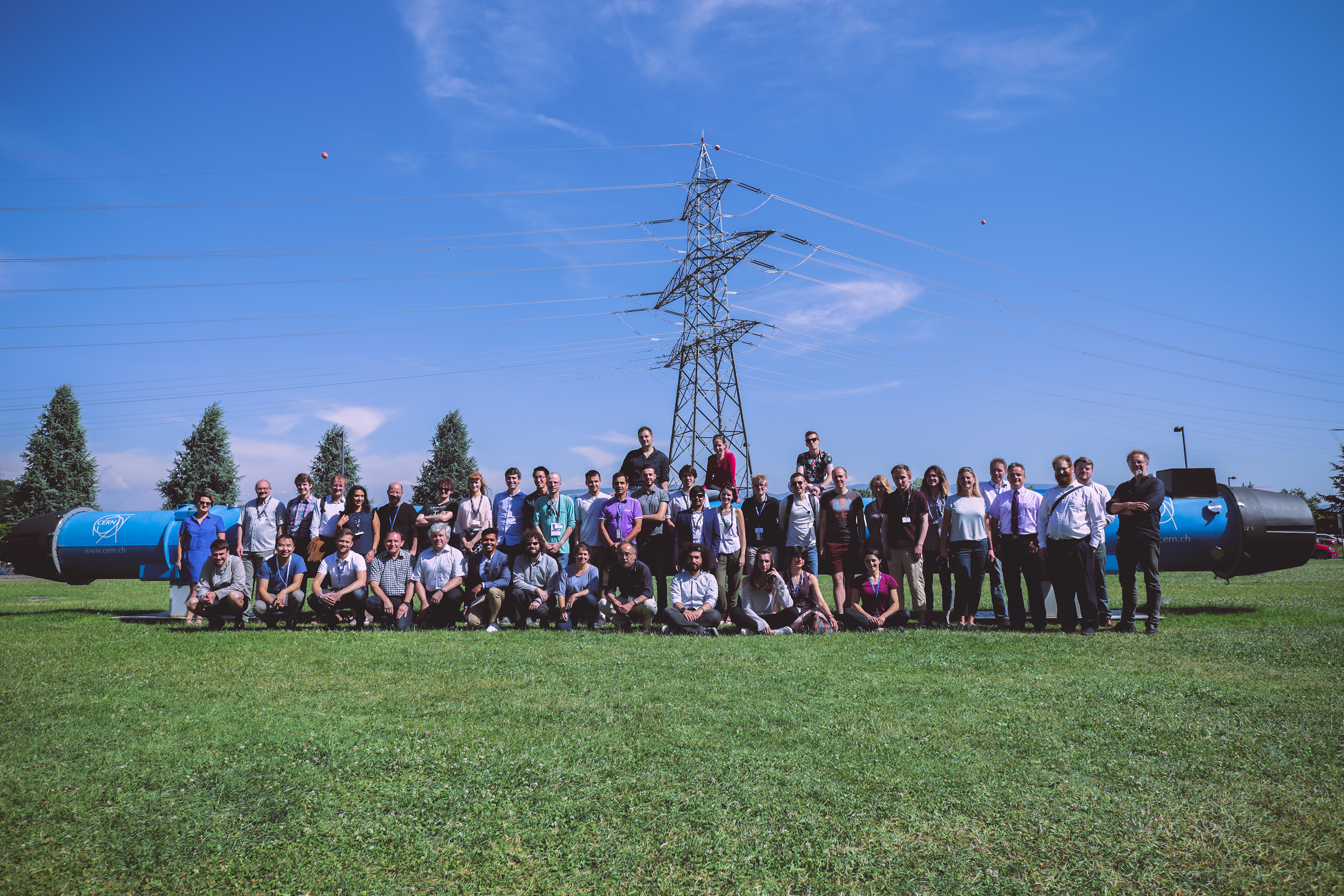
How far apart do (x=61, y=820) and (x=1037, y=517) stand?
10204 millimetres

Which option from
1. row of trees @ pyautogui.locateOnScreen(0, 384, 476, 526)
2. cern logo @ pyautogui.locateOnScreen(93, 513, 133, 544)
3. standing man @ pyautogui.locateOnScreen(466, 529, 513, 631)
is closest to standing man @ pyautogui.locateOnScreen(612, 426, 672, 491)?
standing man @ pyautogui.locateOnScreen(466, 529, 513, 631)

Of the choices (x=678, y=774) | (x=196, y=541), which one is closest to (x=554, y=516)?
(x=196, y=541)

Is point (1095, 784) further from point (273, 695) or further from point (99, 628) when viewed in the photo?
point (99, 628)

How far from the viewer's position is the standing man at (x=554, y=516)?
425 inches

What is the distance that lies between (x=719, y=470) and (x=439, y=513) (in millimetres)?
4201

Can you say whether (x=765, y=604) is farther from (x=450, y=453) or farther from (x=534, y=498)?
(x=450, y=453)

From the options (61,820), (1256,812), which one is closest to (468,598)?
(61,820)

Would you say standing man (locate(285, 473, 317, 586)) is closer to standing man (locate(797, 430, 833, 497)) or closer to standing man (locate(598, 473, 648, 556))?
standing man (locate(598, 473, 648, 556))

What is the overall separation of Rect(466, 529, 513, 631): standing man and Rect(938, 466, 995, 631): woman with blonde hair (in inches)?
232

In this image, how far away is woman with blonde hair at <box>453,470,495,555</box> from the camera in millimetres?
11078

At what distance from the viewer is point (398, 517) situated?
11.3 meters

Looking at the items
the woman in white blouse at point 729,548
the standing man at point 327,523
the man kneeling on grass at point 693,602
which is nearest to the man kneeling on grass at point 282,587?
the standing man at point 327,523

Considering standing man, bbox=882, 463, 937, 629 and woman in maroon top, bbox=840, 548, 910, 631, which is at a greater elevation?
standing man, bbox=882, 463, 937, 629

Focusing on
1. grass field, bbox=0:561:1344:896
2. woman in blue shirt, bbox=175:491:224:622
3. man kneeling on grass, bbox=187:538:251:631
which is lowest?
grass field, bbox=0:561:1344:896
